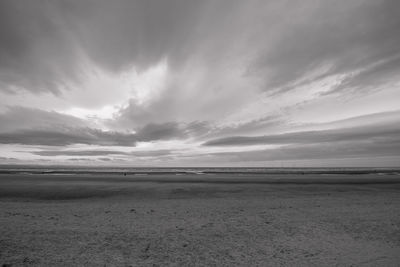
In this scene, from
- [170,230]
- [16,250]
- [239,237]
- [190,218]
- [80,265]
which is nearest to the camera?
[80,265]

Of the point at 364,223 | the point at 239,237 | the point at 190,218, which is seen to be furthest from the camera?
the point at 190,218

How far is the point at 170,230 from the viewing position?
934 centimetres

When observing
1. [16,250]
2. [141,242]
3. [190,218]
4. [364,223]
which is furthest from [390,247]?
[16,250]

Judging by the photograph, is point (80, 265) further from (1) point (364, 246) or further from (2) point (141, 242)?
(1) point (364, 246)

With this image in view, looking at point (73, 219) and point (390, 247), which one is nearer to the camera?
point (390, 247)

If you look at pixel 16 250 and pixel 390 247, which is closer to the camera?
pixel 16 250

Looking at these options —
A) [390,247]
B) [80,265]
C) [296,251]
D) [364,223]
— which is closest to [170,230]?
[80,265]

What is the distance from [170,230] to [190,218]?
2.23 m

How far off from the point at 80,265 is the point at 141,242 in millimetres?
2212

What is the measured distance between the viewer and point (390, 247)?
7.53m

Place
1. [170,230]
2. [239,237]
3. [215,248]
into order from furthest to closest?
[170,230], [239,237], [215,248]

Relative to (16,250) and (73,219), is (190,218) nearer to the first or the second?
(73,219)

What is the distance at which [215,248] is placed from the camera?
24.3 ft

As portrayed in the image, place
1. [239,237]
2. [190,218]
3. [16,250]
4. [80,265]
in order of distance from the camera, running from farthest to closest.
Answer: [190,218]
[239,237]
[16,250]
[80,265]
